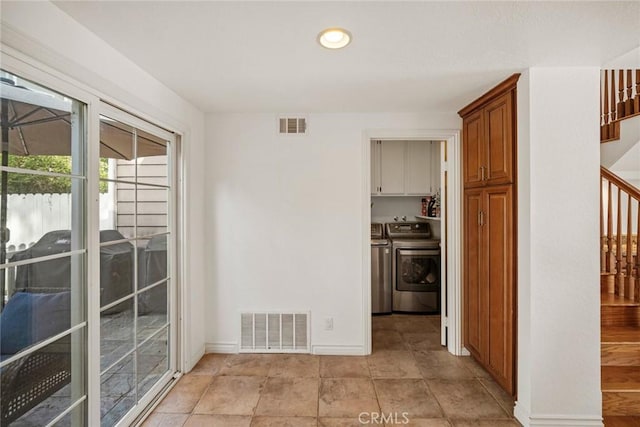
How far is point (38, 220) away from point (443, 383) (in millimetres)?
2763

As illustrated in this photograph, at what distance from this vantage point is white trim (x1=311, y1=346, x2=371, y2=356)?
294 centimetres

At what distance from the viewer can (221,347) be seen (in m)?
2.98

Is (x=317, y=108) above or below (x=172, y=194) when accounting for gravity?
above

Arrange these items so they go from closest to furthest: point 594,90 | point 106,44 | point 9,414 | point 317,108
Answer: point 9,414 → point 106,44 → point 594,90 → point 317,108

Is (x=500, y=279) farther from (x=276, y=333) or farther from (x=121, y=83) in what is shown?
(x=121, y=83)

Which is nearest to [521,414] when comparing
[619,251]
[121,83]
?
[619,251]

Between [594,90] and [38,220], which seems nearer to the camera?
[38,220]

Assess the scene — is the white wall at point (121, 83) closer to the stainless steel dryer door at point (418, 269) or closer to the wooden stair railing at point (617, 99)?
the stainless steel dryer door at point (418, 269)

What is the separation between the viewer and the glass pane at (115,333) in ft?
5.80

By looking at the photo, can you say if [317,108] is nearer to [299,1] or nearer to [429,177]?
[299,1]

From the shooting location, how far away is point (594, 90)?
1.95m

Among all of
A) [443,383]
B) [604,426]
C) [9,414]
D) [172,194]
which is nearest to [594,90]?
[604,426]

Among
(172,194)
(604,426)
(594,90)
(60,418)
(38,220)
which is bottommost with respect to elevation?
(604,426)

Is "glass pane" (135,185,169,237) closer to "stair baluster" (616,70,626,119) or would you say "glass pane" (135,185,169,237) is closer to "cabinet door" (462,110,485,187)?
"cabinet door" (462,110,485,187)
